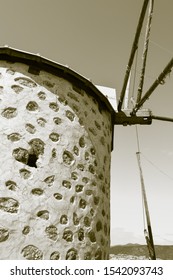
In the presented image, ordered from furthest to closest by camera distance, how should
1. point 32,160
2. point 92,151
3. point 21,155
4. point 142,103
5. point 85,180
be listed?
point 142,103 → point 92,151 → point 85,180 → point 32,160 → point 21,155

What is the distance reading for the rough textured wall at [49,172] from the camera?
3.73m

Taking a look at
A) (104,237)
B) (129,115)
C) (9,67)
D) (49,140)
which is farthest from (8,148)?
(129,115)

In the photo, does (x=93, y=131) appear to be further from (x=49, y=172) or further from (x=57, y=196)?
(x=57, y=196)

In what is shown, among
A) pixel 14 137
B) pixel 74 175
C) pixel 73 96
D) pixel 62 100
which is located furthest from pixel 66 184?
pixel 73 96

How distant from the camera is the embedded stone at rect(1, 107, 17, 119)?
4.19 metres

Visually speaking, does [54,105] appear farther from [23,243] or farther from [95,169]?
[23,243]

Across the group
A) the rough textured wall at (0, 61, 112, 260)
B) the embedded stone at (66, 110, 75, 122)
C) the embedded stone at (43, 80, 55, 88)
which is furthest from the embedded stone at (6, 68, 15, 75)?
the embedded stone at (66, 110, 75, 122)

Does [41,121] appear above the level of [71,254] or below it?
above

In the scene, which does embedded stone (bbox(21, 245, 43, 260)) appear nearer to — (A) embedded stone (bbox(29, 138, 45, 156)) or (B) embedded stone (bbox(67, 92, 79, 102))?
(A) embedded stone (bbox(29, 138, 45, 156))

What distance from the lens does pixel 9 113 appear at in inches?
166

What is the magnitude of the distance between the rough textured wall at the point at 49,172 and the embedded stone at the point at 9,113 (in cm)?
1

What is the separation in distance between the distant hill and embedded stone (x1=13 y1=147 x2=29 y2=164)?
35.3ft

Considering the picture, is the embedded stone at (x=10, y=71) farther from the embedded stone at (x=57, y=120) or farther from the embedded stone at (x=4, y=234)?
the embedded stone at (x=4, y=234)

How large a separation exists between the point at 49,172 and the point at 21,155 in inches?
17.5
